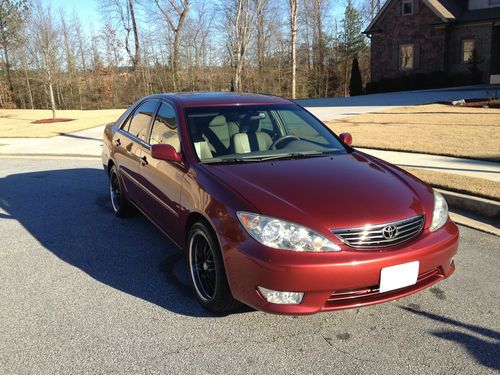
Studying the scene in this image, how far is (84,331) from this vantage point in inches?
123

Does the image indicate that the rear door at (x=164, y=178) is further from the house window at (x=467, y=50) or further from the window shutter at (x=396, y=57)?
the window shutter at (x=396, y=57)

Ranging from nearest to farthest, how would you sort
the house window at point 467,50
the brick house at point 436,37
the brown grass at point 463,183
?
1. the brown grass at point 463,183
2. the brick house at point 436,37
3. the house window at point 467,50

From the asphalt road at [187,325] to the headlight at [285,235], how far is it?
66cm

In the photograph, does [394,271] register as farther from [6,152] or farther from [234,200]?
[6,152]

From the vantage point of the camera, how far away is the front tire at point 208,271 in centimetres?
312

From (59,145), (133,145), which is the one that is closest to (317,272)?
(133,145)

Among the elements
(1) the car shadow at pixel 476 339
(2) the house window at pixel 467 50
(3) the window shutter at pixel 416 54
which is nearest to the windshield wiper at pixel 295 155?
(1) the car shadow at pixel 476 339

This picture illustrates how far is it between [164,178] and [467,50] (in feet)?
97.2

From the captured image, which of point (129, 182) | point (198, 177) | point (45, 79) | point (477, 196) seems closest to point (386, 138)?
point (477, 196)

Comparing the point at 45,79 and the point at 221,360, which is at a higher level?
the point at 45,79

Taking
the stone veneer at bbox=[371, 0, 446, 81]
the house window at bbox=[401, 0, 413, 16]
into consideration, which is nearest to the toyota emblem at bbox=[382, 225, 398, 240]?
the stone veneer at bbox=[371, 0, 446, 81]

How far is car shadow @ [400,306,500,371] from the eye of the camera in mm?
2744

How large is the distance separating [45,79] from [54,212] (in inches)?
617

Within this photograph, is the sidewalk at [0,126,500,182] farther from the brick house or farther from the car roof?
the brick house
